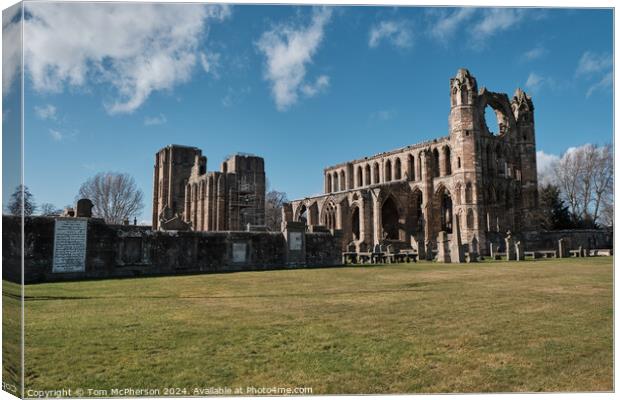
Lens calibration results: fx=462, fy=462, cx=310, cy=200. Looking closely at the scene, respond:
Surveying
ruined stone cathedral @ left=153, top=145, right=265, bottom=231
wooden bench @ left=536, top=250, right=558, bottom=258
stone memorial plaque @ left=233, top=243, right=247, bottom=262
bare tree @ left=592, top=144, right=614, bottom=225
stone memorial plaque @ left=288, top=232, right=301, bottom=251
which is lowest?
wooden bench @ left=536, top=250, right=558, bottom=258

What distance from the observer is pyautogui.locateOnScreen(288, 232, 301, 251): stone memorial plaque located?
20281 millimetres

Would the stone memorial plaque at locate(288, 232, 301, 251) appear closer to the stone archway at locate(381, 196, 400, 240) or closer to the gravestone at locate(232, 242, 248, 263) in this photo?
the gravestone at locate(232, 242, 248, 263)

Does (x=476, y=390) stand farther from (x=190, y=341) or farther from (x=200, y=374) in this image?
(x=190, y=341)

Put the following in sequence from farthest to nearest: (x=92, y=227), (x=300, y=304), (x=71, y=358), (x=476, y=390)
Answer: (x=92, y=227) → (x=300, y=304) → (x=71, y=358) → (x=476, y=390)

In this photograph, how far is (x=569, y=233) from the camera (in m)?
38.2

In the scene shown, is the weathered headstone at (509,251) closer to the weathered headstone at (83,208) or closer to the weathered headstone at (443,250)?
the weathered headstone at (443,250)

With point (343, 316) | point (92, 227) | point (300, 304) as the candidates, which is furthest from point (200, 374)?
point (92, 227)

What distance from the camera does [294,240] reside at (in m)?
20.4

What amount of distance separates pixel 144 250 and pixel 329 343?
12742mm

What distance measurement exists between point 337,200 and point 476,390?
4182 centimetres

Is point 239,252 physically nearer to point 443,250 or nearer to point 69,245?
point 69,245

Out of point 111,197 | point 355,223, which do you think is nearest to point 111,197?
point 111,197

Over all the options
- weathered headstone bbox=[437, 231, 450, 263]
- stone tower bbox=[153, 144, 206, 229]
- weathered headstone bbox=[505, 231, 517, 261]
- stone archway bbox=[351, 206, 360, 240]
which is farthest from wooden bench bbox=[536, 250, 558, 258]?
stone tower bbox=[153, 144, 206, 229]

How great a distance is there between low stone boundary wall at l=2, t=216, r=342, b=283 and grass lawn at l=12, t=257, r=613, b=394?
552 centimetres
